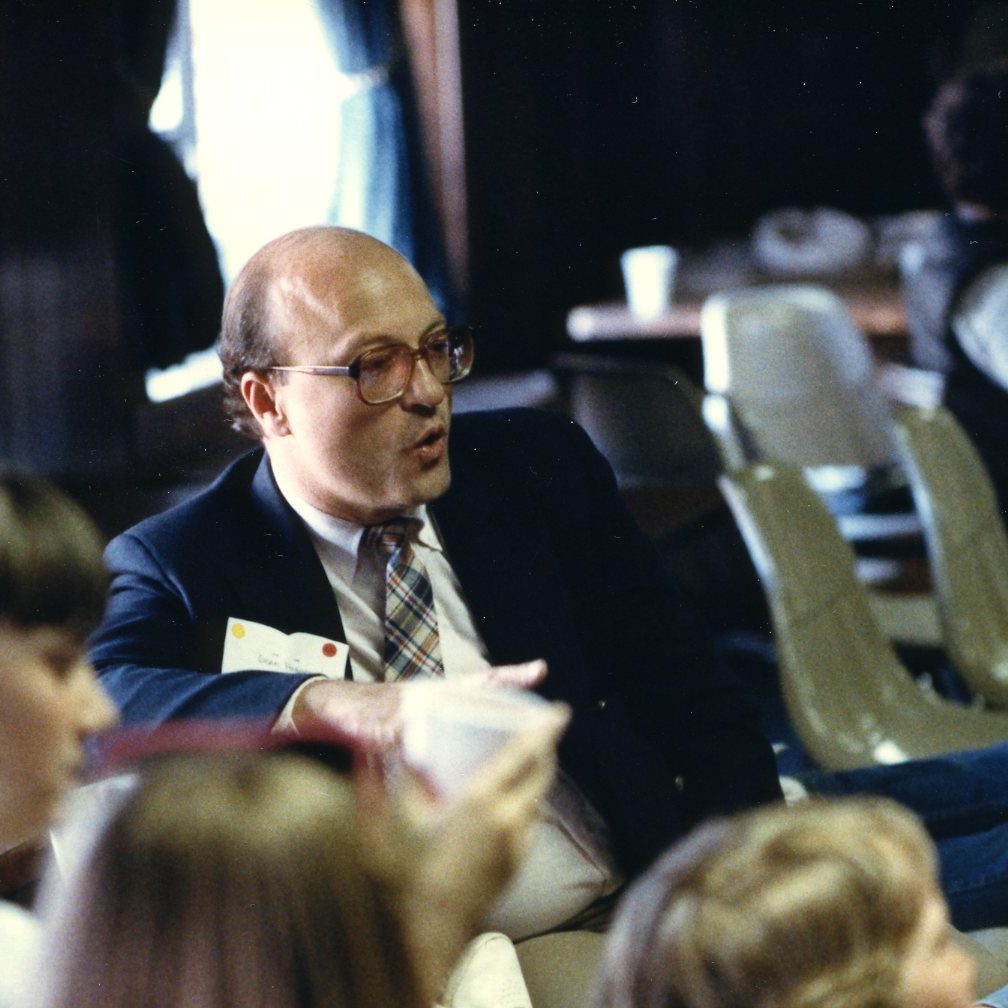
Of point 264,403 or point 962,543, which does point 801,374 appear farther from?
point 264,403

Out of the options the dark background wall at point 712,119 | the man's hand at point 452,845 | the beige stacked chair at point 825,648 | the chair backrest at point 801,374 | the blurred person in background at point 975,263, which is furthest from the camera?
the dark background wall at point 712,119

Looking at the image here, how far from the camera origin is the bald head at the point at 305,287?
1.80 m

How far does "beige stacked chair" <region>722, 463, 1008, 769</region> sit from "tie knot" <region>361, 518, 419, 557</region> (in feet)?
3.13

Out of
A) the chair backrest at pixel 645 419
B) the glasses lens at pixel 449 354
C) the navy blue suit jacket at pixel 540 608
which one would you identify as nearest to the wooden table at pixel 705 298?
the chair backrest at pixel 645 419

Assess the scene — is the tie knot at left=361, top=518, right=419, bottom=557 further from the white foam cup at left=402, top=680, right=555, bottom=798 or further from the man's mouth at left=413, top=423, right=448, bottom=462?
the white foam cup at left=402, top=680, right=555, bottom=798

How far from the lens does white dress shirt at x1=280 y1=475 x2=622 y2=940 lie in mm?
1756

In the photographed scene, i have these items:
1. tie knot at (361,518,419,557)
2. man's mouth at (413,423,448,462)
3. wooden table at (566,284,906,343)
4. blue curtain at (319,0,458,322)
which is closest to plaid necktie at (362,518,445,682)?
tie knot at (361,518,419,557)

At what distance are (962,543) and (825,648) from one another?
1.88 feet

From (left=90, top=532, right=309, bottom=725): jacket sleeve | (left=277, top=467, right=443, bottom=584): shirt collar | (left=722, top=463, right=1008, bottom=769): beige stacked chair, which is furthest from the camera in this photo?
(left=722, top=463, right=1008, bottom=769): beige stacked chair

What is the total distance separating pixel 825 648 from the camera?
8.80ft

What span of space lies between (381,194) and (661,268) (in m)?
1.49

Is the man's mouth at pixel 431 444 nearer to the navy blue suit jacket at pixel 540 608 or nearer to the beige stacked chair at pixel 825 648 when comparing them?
the navy blue suit jacket at pixel 540 608

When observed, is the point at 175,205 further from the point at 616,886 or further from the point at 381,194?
the point at 616,886

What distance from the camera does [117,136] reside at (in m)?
3.72
